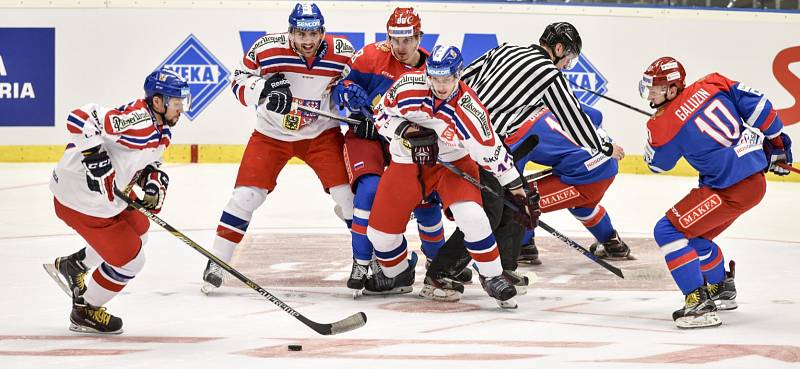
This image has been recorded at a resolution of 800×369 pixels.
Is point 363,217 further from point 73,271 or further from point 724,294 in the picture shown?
point 724,294

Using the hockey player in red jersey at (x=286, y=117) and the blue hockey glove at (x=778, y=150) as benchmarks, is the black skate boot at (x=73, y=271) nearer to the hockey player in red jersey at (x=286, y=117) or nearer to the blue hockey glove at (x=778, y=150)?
the hockey player in red jersey at (x=286, y=117)

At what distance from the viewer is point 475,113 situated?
4941mm

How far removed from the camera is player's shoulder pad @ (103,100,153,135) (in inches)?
169

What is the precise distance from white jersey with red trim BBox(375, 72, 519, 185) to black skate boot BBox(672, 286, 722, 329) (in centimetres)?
90

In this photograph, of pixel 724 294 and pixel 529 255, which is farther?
pixel 529 255

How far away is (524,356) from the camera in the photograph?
13.4ft

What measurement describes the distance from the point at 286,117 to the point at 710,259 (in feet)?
6.23

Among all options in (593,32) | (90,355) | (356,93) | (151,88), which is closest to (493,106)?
(356,93)

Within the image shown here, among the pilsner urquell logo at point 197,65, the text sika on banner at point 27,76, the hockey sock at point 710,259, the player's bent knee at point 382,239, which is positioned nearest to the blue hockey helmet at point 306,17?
the player's bent knee at point 382,239

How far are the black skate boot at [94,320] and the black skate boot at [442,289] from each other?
1.34m

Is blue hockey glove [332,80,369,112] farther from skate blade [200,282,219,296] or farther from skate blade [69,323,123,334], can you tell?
skate blade [69,323,123,334]

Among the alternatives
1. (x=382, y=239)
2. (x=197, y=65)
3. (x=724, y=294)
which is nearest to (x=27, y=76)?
(x=197, y=65)

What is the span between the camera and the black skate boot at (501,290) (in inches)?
194

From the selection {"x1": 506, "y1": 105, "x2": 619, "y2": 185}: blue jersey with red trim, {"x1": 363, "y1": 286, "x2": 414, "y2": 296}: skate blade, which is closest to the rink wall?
{"x1": 506, "y1": 105, "x2": 619, "y2": 185}: blue jersey with red trim
